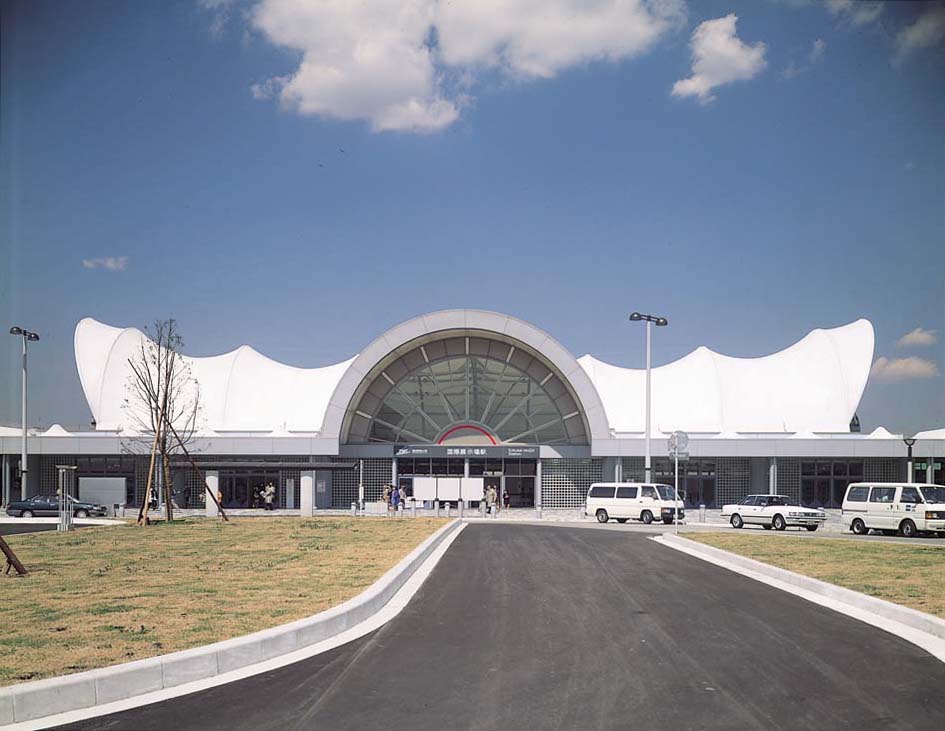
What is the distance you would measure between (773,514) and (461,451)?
18.7 meters

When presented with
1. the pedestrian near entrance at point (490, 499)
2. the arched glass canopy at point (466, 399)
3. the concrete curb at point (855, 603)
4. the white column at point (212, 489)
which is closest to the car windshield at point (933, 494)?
the concrete curb at point (855, 603)

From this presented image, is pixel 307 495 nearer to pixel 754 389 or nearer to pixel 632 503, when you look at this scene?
pixel 632 503

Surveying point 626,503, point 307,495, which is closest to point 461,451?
point 307,495

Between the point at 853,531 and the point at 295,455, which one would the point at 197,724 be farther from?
the point at 295,455

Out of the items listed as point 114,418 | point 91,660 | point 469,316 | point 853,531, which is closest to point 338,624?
point 91,660

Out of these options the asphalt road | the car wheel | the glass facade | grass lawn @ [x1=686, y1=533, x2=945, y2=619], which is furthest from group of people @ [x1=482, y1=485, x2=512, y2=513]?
the asphalt road

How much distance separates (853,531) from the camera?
3198cm

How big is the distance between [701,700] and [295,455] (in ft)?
142

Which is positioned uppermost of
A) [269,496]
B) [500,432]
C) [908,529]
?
[500,432]

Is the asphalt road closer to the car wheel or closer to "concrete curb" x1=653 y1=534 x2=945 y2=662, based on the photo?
"concrete curb" x1=653 y1=534 x2=945 y2=662

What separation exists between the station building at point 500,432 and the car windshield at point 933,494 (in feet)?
52.7

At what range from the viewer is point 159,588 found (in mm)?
14359

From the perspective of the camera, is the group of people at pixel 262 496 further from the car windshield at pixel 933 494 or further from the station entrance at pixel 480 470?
the car windshield at pixel 933 494

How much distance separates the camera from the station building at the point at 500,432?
155 feet
